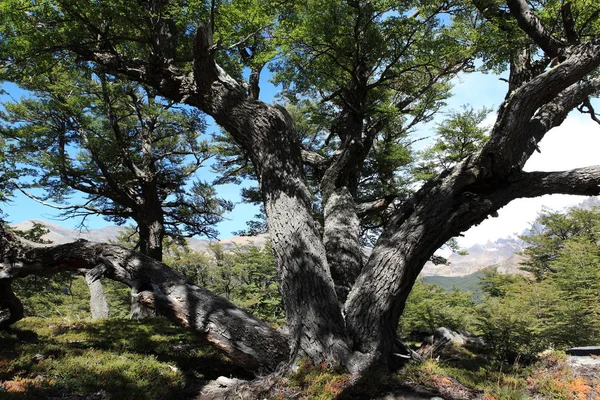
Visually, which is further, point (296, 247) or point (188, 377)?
point (188, 377)

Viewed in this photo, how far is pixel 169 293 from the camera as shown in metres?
4.50

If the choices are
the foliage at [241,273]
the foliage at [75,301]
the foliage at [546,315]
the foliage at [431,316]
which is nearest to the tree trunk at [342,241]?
the foliage at [546,315]

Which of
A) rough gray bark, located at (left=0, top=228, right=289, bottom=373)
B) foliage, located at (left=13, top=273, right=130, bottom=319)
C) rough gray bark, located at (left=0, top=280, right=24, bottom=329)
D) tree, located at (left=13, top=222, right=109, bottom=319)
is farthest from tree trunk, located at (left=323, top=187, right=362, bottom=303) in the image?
foliage, located at (left=13, top=273, right=130, bottom=319)

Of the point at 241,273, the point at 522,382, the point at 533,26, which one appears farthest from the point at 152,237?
the point at 241,273

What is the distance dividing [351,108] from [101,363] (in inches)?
254

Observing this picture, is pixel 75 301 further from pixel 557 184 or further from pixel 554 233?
pixel 554 233

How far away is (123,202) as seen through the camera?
1197 cm

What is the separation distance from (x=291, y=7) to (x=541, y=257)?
29.7 metres

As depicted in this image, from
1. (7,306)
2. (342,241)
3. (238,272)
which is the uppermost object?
(238,272)

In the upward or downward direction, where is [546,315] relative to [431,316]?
upward

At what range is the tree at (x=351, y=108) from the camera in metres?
4.11

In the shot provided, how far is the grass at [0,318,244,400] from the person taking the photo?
375cm

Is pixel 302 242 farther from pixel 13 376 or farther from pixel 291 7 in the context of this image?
pixel 291 7

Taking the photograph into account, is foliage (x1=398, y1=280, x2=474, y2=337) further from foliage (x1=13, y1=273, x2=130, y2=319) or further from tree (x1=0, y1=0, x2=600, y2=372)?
foliage (x1=13, y1=273, x2=130, y2=319)
